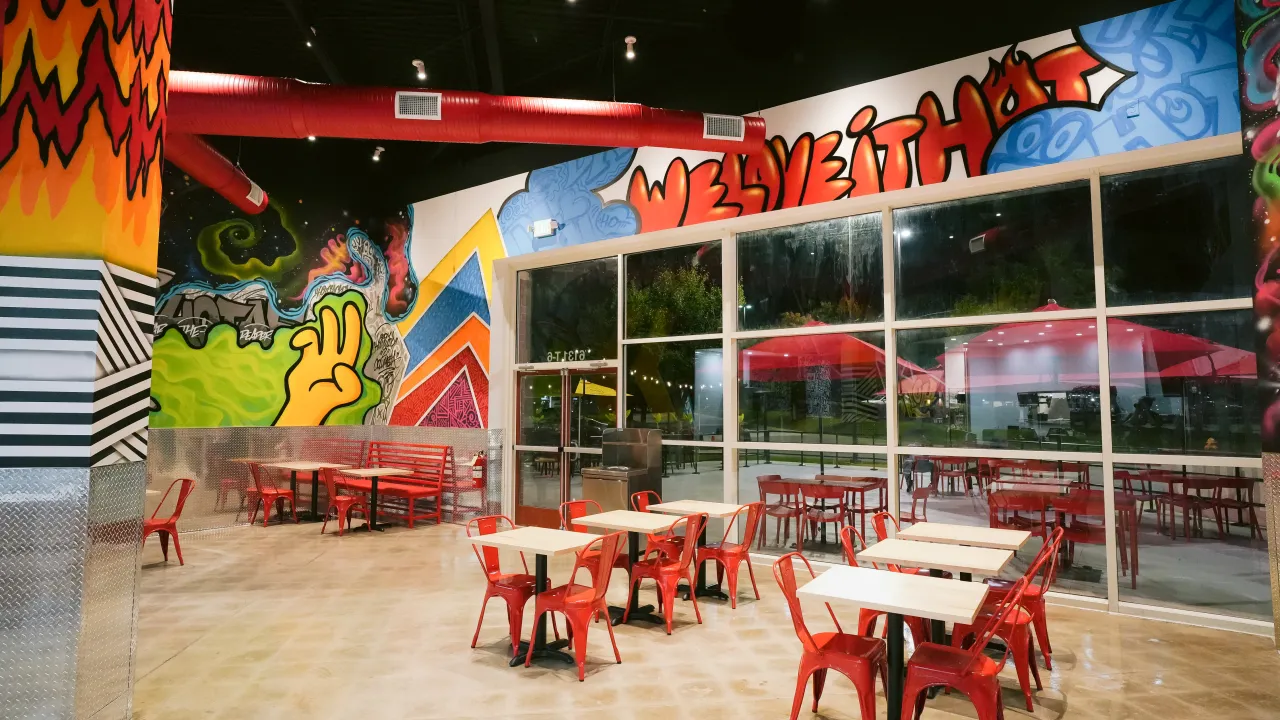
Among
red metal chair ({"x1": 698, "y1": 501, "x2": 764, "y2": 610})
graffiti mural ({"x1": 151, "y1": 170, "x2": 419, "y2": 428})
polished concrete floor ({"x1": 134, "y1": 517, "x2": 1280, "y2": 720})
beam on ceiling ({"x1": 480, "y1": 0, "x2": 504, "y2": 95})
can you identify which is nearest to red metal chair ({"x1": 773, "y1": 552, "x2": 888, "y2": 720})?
polished concrete floor ({"x1": 134, "y1": 517, "x2": 1280, "y2": 720})

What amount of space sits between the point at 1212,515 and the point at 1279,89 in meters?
3.18

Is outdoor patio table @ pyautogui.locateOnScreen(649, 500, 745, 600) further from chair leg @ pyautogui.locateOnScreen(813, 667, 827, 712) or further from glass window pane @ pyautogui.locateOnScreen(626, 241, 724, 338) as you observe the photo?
Result: glass window pane @ pyautogui.locateOnScreen(626, 241, 724, 338)

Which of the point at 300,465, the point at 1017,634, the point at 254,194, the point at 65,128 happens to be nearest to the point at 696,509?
the point at 1017,634

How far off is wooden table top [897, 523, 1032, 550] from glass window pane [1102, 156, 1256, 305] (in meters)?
2.42

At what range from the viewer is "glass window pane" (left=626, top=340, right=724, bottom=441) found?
321 inches

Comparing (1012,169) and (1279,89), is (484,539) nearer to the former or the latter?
(1012,169)

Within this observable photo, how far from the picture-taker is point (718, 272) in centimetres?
820

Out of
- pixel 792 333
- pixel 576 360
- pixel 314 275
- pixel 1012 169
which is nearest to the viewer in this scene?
pixel 1012 169

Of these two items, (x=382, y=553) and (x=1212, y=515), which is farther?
(x=382, y=553)

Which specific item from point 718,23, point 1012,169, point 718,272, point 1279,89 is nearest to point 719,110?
point 718,23

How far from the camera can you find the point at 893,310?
7.00 metres

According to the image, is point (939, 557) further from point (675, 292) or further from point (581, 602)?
point (675, 292)

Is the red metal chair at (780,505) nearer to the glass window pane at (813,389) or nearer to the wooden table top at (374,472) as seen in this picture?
the glass window pane at (813,389)

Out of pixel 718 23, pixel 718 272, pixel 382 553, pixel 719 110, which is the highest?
pixel 718 23
